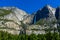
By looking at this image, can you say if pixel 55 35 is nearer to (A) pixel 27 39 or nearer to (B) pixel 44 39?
(B) pixel 44 39

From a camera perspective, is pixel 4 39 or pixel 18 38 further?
pixel 18 38

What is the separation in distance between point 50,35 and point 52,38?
106 inches

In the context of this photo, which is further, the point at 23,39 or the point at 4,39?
the point at 23,39

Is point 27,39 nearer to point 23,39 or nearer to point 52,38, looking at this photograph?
point 23,39

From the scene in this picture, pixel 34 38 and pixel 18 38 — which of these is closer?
pixel 34 38

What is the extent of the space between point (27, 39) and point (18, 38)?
4998mm

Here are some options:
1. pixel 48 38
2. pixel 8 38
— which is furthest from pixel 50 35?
Result: pixel 8 38

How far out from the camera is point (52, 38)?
97.1 meters

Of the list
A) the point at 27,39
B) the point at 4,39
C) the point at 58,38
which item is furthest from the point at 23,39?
the point at 58,38

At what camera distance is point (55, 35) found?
99312mm

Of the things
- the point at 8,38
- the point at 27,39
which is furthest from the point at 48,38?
the point at 8,38

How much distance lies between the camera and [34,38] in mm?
97375

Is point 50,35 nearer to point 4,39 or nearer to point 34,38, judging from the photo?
point 34,38

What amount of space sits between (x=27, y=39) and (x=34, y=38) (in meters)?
5.50
